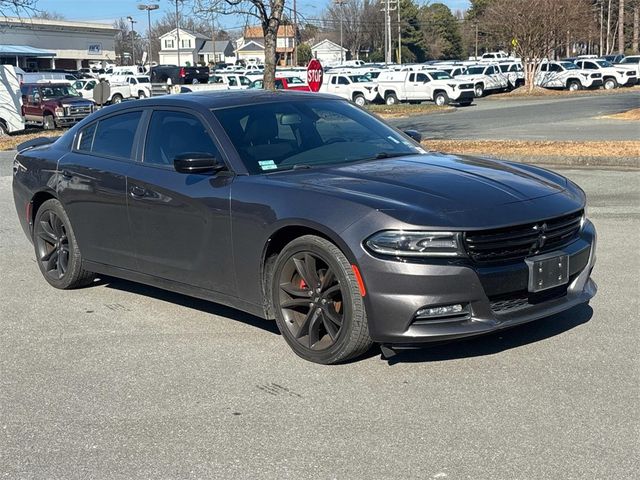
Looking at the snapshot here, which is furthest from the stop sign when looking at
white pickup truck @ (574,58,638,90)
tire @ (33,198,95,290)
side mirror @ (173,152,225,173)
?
white pickup truck @ (574,58,638,90)

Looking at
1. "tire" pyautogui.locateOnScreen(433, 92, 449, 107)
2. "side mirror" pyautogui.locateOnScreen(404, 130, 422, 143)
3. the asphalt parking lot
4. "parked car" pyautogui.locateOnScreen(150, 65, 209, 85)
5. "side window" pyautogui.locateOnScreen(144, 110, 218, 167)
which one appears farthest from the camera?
"parked car" pyautogui.locateOnScreen(150, 65, 209, 85)

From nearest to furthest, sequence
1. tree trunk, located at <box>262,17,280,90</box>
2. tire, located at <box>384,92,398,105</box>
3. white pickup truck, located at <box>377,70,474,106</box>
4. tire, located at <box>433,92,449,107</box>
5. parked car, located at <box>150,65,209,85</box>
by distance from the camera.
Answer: tree trunk, located at <box>262,17,280,90</box> → white pickup truck, located at <box>377,70,474,106</box> → tire, located at <box>433,92,449,107</box> → tire, located at <box>384,92,398,105</box> → parked car, located at <box>150,65,209,85</box>

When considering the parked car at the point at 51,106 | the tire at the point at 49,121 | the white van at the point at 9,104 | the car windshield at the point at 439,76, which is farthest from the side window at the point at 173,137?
the car windshield at the point at 439,76

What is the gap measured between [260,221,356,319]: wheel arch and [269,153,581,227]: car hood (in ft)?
0.78

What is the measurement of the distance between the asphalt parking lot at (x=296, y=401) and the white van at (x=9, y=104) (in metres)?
24.6

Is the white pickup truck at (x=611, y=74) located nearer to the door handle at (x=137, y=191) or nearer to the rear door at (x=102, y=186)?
the rear door at (x=102, y=186)

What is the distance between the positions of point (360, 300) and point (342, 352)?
38 centimetres

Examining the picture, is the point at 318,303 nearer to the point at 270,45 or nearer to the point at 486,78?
the point at 270,45

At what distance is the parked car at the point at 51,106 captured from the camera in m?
32.5

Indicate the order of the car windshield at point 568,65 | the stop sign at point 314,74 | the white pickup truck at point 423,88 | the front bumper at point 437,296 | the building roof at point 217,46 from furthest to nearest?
the building roof at point 217,46 < the car windshield at point 568,65 < the white pickup truck at point 423,88 < the stop sign at point 314,74 < the front bumper at point 437,296

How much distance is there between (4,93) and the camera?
2933 cm

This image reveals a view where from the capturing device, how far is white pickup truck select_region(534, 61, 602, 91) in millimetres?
49812

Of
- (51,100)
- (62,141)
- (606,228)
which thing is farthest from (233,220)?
(51,100)

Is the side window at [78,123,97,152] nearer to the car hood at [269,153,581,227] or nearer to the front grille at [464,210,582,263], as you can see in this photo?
the car hood at [269,153,581,227]
